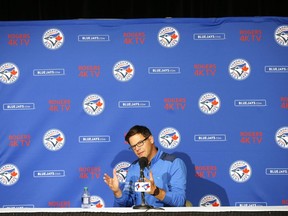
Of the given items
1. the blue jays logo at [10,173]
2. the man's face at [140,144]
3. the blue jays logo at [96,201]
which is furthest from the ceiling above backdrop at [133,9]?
the blue jays logo at [96,201]

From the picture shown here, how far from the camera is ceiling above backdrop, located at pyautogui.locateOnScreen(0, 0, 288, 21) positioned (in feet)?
13.9

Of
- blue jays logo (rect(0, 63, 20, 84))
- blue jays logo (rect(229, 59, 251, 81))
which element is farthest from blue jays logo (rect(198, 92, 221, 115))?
blue jays logo (rect(0, 63, 20, 84))

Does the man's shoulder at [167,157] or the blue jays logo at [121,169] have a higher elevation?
the man's shoulder at [167,157]

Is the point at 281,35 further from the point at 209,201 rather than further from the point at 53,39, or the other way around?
the point at 53,39

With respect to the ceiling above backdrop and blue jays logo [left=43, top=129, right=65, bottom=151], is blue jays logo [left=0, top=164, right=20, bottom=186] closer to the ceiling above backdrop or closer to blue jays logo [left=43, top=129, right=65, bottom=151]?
blue jays logo [left=43, top=129, right=65, bottom=151]

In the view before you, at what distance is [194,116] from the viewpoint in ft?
13.4

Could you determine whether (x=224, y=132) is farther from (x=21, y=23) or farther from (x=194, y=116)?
(x=21, y=23)

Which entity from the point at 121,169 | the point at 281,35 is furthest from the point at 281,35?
the point at 121,169

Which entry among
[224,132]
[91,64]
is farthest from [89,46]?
[224,132]

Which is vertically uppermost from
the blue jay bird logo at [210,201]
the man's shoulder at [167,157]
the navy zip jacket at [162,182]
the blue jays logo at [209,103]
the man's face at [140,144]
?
the blue jays logo at [209,103]

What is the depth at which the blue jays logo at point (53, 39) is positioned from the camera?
4.17 meters

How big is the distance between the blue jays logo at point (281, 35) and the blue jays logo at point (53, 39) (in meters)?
2.02

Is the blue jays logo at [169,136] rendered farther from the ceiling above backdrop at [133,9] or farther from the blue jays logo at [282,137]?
the ceiling above backdrop at [133,9]

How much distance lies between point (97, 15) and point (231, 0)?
1.29m
